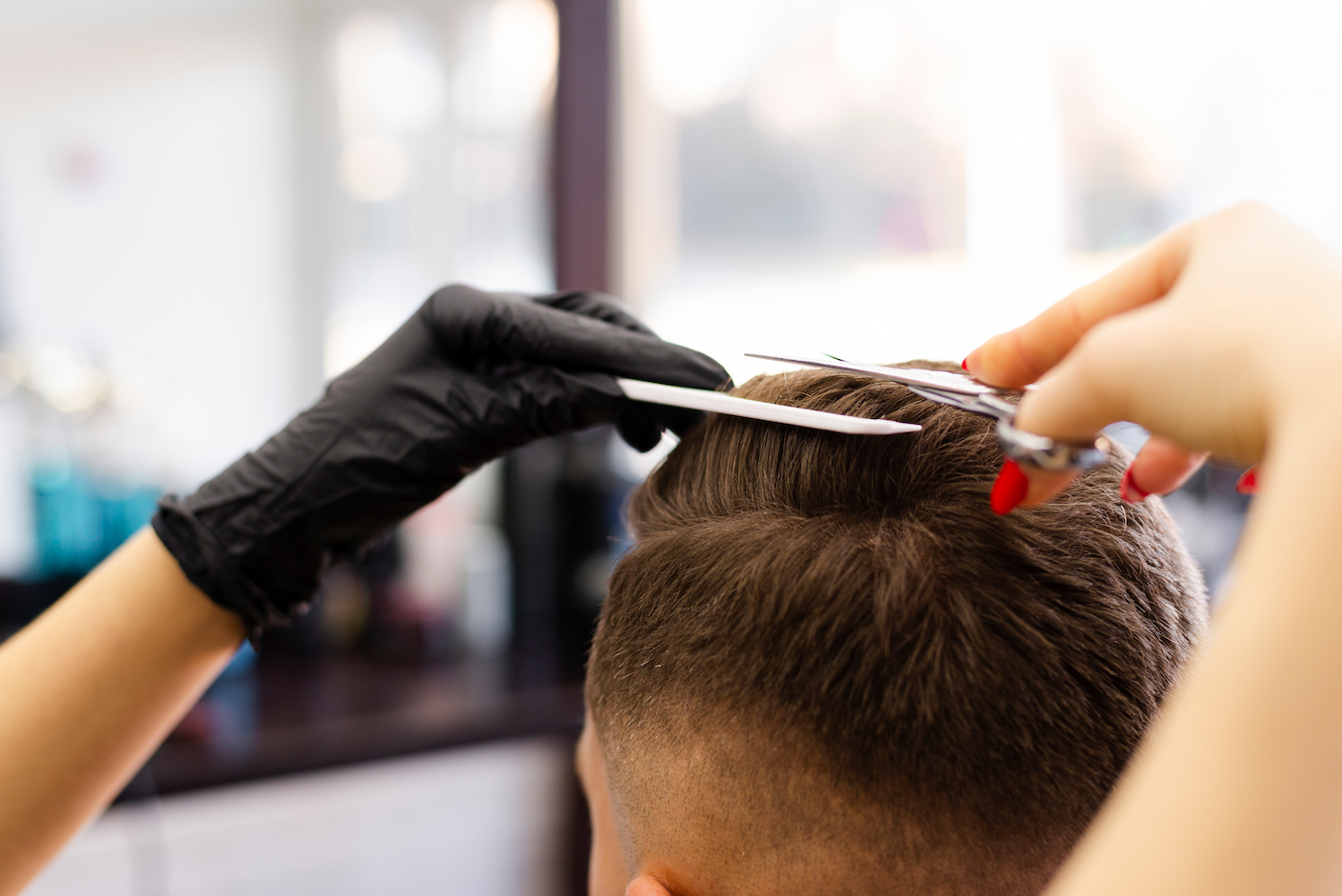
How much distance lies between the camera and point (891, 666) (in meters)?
0.57

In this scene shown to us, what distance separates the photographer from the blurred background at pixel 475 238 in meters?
1.53

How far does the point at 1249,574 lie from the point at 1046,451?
0.41 feet

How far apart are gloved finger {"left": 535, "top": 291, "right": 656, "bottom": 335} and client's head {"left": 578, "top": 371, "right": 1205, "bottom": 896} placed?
249mm

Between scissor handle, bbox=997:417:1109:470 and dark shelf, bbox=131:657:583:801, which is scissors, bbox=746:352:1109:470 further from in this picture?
dark shelf, bbox=131:657:583:801

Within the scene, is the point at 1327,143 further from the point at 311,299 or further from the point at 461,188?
the point at 311,299

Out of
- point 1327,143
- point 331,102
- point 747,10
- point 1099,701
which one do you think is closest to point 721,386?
point 1099,701

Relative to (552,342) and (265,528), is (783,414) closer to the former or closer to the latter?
(552,342)

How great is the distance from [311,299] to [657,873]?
1421mm

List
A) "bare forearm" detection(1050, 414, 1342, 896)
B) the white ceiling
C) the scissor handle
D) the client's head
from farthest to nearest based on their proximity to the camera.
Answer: the white ceiling < the client's head < the scissor handle < "bare forearm" detection(1050, 414, 1342, 896)

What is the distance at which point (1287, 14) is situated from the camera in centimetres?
214

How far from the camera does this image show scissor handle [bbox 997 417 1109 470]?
18.2 inches

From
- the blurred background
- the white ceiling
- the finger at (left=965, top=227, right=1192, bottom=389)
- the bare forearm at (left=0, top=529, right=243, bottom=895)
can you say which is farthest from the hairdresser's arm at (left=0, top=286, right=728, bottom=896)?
the white ceiling

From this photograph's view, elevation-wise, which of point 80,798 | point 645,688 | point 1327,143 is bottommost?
point 80,798

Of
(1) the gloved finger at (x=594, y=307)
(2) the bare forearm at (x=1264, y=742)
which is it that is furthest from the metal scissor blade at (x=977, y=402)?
(1) the gloved finger at (x=594, y=307)
